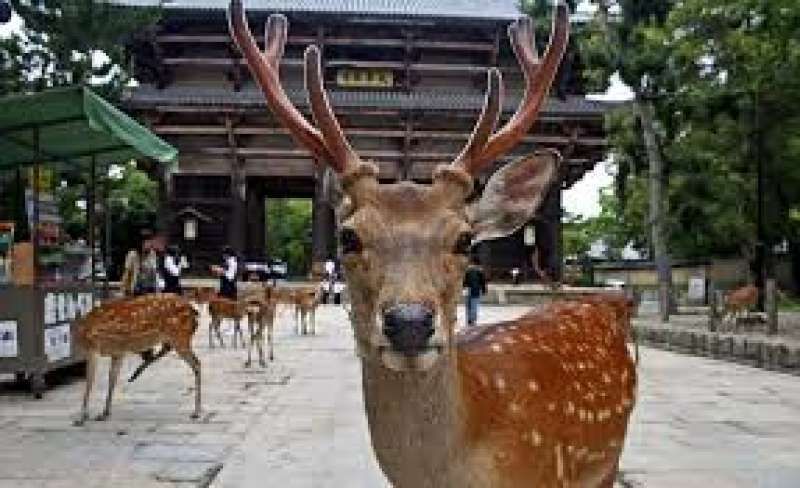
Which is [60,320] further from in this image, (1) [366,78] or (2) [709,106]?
(1) [366,78]

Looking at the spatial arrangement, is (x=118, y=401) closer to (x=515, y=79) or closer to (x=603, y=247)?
(x=515, y=79)

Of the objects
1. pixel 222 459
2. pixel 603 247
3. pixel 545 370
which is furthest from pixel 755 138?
pixel 603 247

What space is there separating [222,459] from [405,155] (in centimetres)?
2870

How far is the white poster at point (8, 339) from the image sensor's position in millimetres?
11094

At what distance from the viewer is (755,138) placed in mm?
23922

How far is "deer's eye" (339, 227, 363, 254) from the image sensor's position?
323cm

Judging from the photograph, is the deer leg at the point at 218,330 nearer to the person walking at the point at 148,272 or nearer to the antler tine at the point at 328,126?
the person walking at the point at 148,272

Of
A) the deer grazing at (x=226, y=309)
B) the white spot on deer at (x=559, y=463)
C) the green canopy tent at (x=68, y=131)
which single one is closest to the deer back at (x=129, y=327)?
the green canopy tent at (x=68, y=131)

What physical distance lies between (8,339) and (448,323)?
8.86 metres

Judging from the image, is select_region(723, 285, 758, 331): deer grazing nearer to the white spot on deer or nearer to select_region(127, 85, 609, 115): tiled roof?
select_region(127, 85, 609, 115): tiled roof

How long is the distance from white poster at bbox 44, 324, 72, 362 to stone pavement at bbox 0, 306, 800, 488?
1.19 feet

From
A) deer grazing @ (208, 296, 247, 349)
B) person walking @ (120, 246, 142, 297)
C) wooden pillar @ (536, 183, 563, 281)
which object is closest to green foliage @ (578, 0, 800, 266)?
wooden pillar @ (536, 183, 563, 281)

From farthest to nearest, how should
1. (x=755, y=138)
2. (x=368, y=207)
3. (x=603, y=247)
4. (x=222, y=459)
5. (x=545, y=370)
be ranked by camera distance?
(x=603, y=247), (x=755, y=138), (x=222, y=459), (x=545, y=370), (x=368, y=207)

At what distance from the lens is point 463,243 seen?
129 inches
